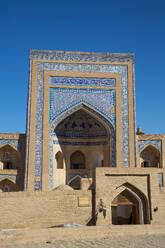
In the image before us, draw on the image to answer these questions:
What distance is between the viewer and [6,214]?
9250 millimetres

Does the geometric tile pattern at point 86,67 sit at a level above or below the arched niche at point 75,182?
above

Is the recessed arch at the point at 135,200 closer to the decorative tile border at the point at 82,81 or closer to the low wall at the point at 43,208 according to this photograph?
the low wall at the point at 43,208

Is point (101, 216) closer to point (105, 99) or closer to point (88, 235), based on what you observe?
point (88, 235)

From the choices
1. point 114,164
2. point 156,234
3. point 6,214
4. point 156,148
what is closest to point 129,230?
point 156,234

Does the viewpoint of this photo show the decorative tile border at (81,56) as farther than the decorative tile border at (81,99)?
Yes

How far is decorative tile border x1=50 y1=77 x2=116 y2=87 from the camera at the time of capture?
14.4 metres

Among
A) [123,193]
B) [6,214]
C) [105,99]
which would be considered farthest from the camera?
[105,99]

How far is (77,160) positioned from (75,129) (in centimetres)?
152

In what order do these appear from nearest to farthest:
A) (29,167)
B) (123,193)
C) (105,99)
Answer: (123,193) < (29,167) < (105,99)

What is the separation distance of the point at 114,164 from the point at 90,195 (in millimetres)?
4150

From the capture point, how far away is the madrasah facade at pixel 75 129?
539 inches

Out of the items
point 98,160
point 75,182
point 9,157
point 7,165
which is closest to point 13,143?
point 9,157

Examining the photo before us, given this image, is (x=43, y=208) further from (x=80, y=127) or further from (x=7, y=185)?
(x=80, y=127)

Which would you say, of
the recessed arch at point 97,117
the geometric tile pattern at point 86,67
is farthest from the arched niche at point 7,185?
the recessed arch at point 97,117
